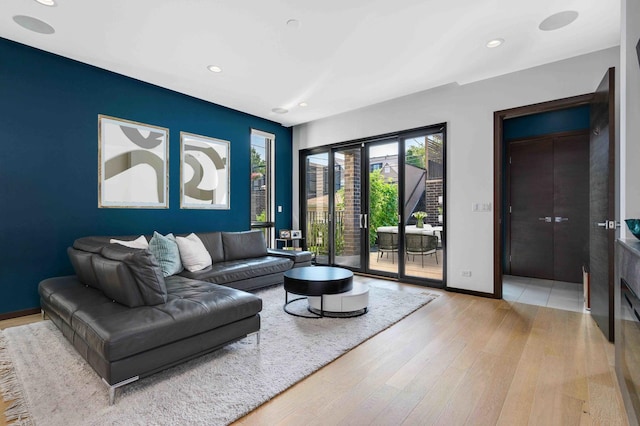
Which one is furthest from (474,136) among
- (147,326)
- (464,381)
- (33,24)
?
(33,24)

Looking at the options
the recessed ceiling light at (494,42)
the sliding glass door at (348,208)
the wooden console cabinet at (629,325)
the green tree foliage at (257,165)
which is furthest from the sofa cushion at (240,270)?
the recessed ceiling light at (494,42)

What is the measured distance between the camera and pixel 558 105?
11.3 ft

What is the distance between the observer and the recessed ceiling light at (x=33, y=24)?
8.72ft

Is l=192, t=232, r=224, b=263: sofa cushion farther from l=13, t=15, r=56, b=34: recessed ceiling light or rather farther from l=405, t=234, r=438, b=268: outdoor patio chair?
l=405, t=234, r=438, b=268: outdoor patio chair

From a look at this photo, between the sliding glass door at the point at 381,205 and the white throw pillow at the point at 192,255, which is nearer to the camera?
the white throw pillow at the point at 192,255

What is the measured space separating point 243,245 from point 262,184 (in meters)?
1.52

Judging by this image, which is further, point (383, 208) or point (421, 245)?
point (383, 208)

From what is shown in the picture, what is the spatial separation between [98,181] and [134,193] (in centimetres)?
41

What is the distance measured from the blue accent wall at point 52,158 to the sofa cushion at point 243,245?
831 millimetres

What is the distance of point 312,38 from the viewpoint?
2.95m

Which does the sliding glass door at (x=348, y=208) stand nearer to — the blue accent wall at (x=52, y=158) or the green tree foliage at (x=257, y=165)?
the green tree foliage at (x=257, y=165)

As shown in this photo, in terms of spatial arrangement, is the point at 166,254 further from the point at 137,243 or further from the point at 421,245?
the point at 421,245

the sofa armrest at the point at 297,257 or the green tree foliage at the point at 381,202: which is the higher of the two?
the green tree foliage at the point at 381,202

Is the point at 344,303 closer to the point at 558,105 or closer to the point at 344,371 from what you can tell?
the point at 344,371
